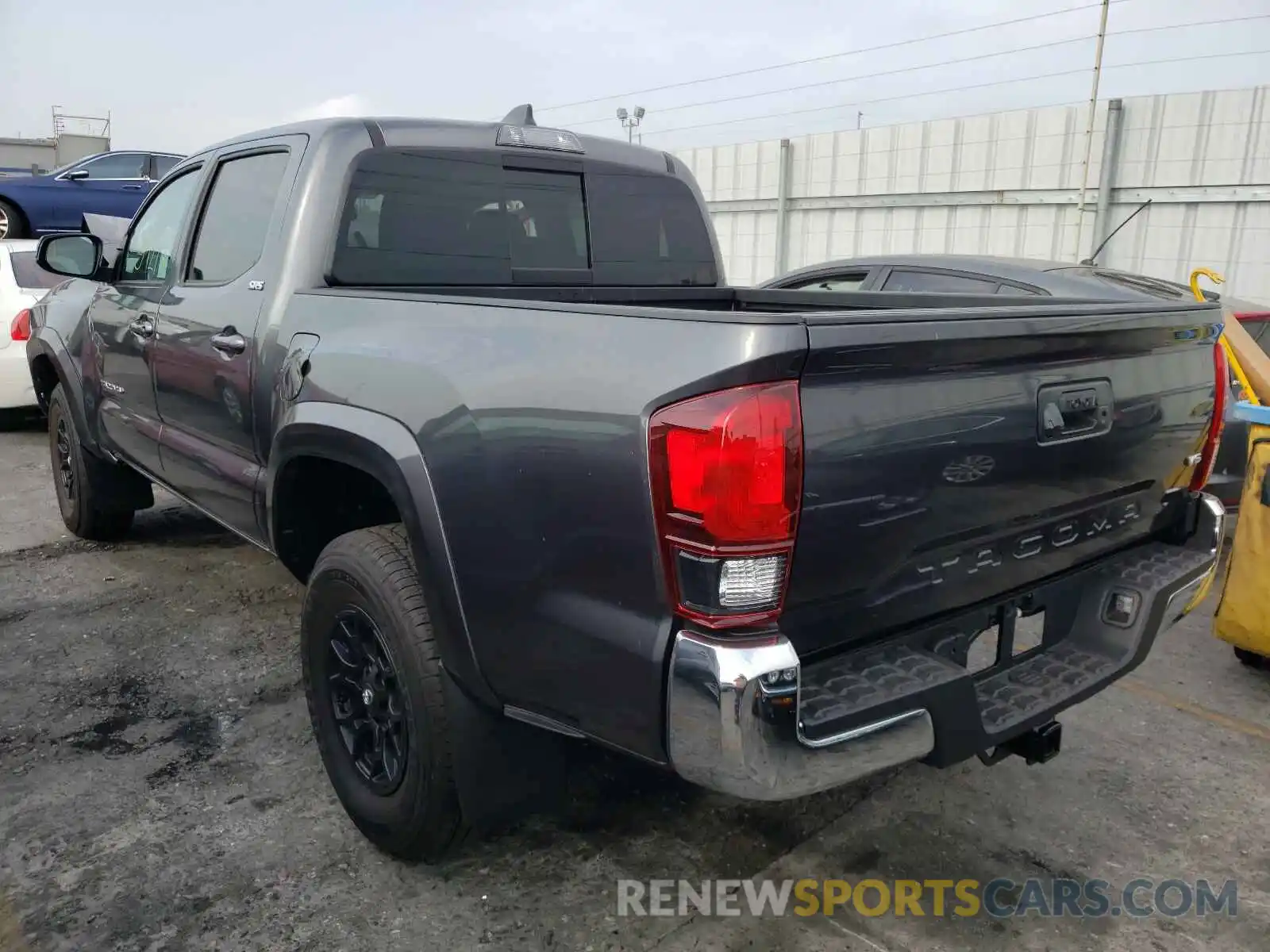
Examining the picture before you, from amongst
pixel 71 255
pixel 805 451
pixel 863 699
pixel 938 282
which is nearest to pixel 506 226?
pixel 805 451

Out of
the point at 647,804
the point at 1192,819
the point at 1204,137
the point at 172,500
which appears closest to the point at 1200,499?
the point at 1192,819

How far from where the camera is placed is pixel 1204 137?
1191cm

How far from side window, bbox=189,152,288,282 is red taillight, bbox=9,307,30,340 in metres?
5.36

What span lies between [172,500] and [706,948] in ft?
17.8

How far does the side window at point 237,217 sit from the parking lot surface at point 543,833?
160 centimetres

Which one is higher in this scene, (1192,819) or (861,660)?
(861,660)

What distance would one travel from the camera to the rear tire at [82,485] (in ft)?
Answer: 16.9

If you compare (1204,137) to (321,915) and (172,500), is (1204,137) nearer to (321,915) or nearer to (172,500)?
(172,500)

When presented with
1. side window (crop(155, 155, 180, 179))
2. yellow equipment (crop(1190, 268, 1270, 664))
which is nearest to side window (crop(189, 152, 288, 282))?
yellow equipment (crop(1190, 268, 1270, 664))

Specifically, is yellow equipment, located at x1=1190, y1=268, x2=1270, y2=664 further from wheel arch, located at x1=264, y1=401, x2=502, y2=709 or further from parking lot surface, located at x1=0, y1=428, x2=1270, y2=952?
wheel arch, located at x1=264, y1=401, x2=502, y2=709

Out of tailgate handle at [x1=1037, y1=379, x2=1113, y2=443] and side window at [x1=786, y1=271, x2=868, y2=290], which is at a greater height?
tailgate handle at [x1=1037, y1=379, x2=1113, y2=443]

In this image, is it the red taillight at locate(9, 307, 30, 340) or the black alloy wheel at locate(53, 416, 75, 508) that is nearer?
the black alloy wheel at locate(53, 416, 75, 508)

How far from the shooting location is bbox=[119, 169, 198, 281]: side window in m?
4.02

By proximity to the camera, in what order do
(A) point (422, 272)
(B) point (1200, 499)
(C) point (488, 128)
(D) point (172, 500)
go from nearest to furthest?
(B) point (1200, 499) < (A) point (422, 272) < (C) point (488, 128) < (D) point (172, 500)
